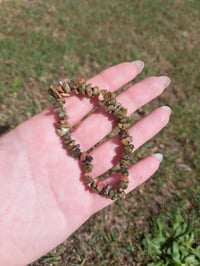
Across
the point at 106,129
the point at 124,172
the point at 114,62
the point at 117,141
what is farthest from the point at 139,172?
the point at 114,62

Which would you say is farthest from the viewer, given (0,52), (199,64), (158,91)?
(199,64)

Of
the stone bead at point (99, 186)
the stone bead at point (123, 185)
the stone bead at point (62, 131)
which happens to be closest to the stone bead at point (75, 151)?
the stone bead at point (62, 131)

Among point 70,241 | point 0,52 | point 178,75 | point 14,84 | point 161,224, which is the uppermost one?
point 0,52

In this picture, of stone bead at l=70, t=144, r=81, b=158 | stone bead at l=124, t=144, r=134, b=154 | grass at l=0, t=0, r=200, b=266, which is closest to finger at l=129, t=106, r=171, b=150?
stone bead at l=124, t=144, r=134, b=154

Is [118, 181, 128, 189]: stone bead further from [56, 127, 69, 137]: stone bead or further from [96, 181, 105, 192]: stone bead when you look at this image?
[56, 127, 69, 137]: stone bead

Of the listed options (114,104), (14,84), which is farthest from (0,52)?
(114,104)

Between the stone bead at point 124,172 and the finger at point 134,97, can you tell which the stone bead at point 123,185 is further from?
the finger at point 134,97

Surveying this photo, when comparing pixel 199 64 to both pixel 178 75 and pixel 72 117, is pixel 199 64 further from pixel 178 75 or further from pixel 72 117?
pixel 72 117
